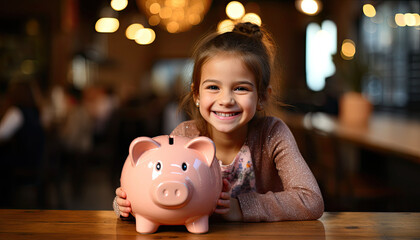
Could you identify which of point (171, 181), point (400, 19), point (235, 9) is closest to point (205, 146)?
point (171, 181)

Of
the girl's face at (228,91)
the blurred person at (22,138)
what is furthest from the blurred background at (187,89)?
the girl's face at (228,91)

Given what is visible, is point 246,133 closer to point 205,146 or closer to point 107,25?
point 205,146

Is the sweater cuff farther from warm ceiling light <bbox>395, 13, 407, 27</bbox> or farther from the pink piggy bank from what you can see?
warm ceiling light <bbox>395, 13, 407, 27</bbox>

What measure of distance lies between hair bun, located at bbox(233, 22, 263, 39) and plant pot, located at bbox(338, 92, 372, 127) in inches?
120

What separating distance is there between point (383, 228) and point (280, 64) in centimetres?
55

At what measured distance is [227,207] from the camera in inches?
39.8

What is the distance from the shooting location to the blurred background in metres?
3.38

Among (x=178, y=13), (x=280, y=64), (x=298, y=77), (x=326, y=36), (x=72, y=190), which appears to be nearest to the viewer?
(x=280, y=64)

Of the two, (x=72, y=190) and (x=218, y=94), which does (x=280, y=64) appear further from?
(x=72, y=190)

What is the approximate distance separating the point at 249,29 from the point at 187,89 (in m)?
0.26

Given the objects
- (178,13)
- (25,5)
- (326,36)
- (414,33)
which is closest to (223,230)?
(414,33)

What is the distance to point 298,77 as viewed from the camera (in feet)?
38.8

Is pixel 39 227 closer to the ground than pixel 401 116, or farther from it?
farther from it

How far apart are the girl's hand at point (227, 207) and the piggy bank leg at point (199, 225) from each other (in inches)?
2.6
